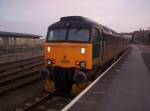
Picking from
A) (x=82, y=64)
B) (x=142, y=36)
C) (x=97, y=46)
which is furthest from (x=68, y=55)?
(x=142, y=36)

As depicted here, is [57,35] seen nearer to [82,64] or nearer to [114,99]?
[82,64]

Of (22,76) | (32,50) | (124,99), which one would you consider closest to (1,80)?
(22,76)

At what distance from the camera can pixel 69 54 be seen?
1315 cm

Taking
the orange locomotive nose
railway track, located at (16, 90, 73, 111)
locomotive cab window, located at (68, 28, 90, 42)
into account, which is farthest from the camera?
locomotive cab window, located at (68, 28, 90, 42)

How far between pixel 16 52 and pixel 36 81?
1523cm

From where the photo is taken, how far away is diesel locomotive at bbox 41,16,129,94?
510 inches

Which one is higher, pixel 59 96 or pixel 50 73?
pixel 50 73

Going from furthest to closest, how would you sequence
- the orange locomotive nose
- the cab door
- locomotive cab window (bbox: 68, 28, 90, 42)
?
the cab door, locomotive cab window (bbox: 68, 28, 90, 42), the orange locomotive nose

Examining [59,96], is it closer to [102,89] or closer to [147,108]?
[102,89]

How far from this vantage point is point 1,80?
1666 cm

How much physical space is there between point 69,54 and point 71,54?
0.09 m

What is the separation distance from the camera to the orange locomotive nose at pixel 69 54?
13.0 meters

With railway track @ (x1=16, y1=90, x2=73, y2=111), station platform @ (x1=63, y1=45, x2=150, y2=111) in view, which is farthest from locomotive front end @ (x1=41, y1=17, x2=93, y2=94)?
station platform @ (x1=63, y1=45, x2=150, y2=111)

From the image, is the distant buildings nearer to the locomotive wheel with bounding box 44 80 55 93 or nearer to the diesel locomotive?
the diesel locomotive
